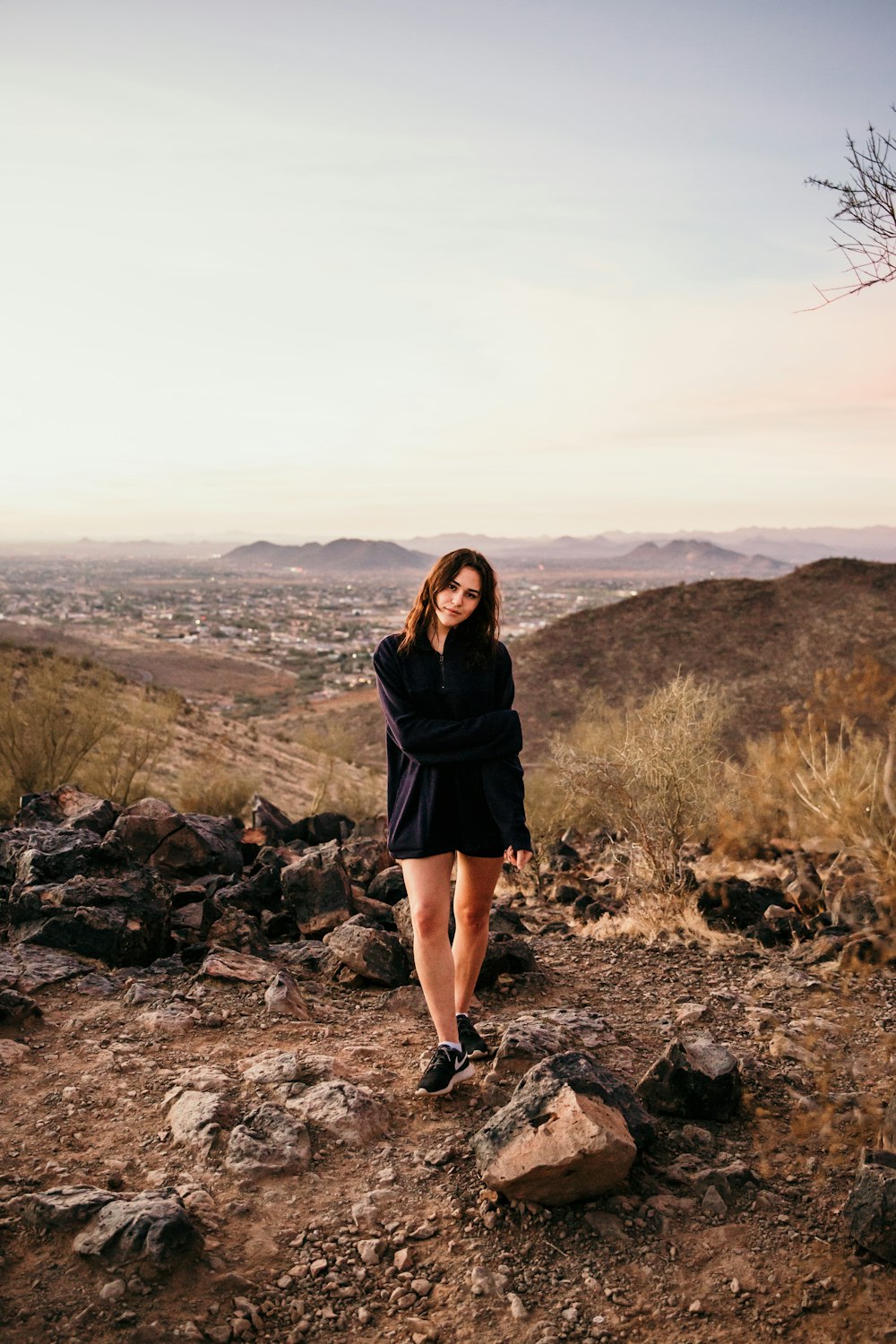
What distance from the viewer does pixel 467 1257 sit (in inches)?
109

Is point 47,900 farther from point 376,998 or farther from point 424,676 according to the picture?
point 424,676

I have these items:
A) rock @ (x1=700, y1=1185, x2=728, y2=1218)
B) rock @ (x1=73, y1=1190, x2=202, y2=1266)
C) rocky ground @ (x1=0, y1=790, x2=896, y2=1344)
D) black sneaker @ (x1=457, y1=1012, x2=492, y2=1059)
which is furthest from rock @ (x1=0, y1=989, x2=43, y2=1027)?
rock @ (x1=700, y1=1185, x2=728, y2=1218)

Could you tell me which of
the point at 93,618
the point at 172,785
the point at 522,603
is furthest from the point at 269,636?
the point at 172,785

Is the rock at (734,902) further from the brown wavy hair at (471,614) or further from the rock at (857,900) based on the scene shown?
the brown wavy hair at (471,614)

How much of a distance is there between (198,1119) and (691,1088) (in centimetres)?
191

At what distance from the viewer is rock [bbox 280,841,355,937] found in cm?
606

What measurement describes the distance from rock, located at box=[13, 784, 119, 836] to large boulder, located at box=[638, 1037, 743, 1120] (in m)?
4.55

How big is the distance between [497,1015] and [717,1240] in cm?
195

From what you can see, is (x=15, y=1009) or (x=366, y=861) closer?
(x=15, y=1009)

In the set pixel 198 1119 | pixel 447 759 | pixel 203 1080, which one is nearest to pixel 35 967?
pixel 203 1080

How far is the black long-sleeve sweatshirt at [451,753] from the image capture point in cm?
350

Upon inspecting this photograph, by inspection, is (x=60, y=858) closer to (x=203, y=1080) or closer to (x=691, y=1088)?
(x=203, y=1080)

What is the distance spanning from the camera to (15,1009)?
14.1 feet

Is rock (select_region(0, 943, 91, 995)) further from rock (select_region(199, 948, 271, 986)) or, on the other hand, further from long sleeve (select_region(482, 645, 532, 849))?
long sleeve (select_region(482, 645, 532, 849))
